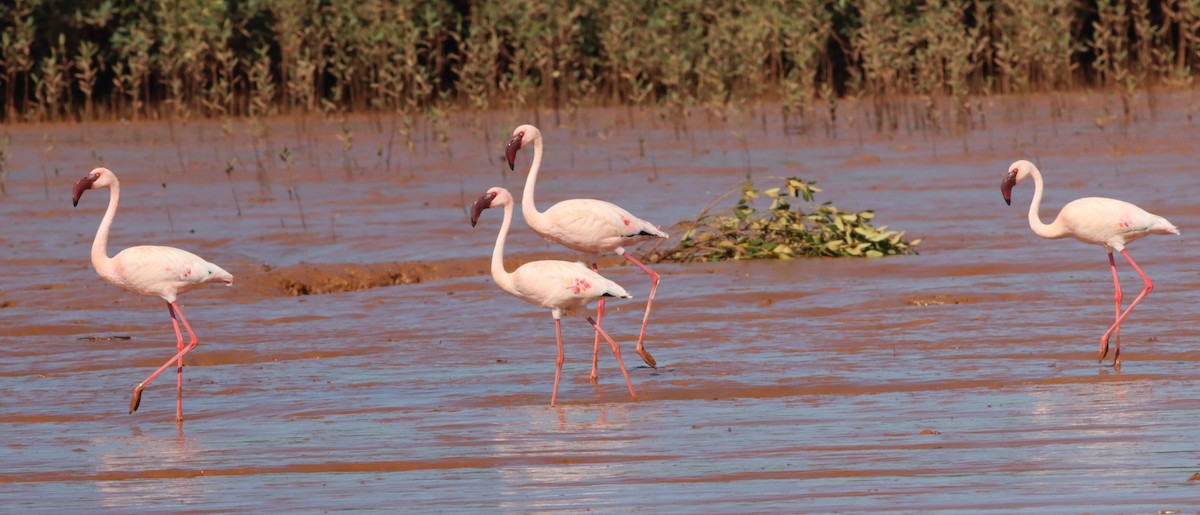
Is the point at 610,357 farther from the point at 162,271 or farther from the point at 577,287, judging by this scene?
the point at 162,271

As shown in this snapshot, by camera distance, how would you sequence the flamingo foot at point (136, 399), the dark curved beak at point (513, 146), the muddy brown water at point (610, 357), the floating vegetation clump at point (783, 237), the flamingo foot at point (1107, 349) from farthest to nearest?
the floating vegetation clump at point (783, 237) → the dark curved beak at point (513, 146) → the flamingo foot at point (1107, 349) → the flamingo foot at point (136, 399) → the muddy brown water at point (610, 357)

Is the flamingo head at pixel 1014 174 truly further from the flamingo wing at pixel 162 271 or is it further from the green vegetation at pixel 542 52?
the green vegetation at pixel 542 52

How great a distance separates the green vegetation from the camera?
24.2 m

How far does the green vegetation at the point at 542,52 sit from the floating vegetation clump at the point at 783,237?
30.1 feet

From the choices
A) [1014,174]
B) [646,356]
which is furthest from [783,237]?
[646,356]

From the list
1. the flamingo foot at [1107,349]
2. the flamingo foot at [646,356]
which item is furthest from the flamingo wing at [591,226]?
the flamingo foot at [1107,349]

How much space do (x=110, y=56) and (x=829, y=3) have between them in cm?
1100

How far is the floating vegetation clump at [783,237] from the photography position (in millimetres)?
13383

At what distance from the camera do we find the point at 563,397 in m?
8.79

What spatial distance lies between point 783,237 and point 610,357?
3.67 m

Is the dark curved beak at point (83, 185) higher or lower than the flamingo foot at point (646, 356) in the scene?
higher

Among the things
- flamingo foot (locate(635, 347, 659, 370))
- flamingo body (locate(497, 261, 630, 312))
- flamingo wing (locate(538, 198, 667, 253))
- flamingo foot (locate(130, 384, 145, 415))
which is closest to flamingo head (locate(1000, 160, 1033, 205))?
flamingo wing (locate(538, 198, 667, 253))

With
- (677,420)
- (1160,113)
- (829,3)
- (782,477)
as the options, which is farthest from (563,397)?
(829,3)

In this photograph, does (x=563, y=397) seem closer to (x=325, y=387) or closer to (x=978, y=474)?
(x=325, y=387)
